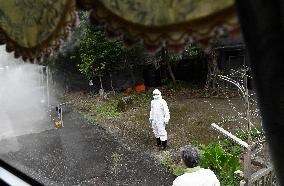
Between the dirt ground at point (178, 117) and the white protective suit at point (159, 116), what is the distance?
1.12 ft

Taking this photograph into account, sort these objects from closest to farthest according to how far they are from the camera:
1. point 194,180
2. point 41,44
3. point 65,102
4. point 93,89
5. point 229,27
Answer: point 229,27 → point 41,44 → point 194,180 → point 65,102 → point 93,89

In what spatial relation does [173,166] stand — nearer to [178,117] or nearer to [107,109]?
[178,117]

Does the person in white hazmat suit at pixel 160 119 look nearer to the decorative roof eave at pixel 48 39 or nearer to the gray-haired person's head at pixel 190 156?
Answer: the gray-haired person's head at pixel 190 156

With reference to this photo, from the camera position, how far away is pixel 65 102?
12.7 m

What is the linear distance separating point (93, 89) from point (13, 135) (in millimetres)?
4284

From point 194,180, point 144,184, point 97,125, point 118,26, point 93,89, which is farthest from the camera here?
point 93,89

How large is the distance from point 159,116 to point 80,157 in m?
1.73

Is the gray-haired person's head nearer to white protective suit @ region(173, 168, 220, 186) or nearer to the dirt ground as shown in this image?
white protective suit @ region(173, 168, 220, 186)

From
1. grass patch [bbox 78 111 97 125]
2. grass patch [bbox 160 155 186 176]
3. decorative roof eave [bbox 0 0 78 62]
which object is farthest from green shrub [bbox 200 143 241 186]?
decorative roof eave [bbox 0 0 78 62]

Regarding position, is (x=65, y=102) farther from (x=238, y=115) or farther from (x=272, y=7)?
(x=272, y=7)

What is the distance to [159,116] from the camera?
7941 mm

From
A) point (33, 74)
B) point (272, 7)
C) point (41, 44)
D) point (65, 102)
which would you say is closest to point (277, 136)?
point (272, 7)

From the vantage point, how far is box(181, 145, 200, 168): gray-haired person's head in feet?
9.20

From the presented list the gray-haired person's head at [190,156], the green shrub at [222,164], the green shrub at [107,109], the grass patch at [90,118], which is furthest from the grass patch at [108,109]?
the gray-haired person's head at [190,156]
